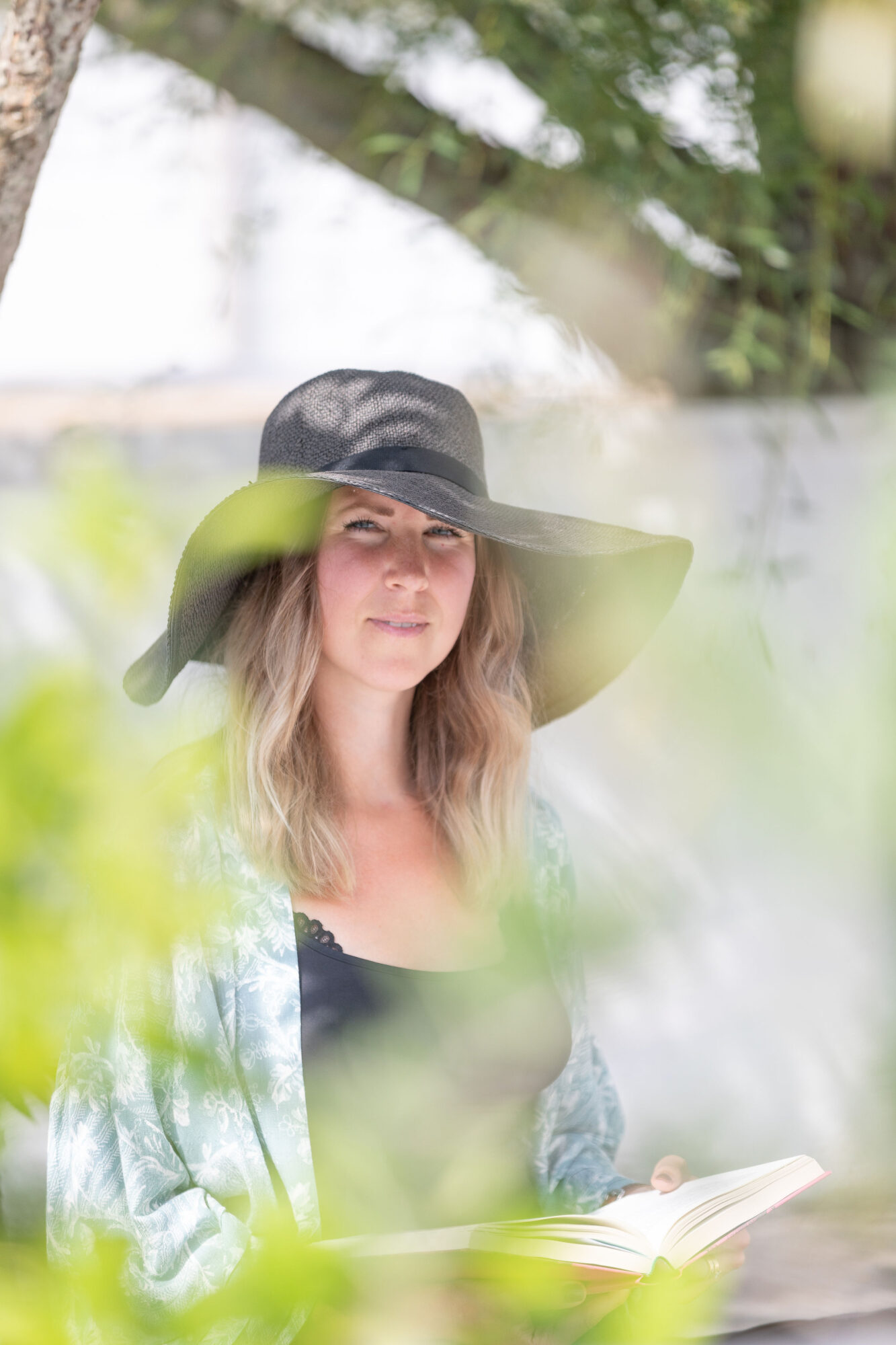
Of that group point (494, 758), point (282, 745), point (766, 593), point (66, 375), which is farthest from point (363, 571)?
point (66, 375)

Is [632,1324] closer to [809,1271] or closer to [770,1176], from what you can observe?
[770,1176]

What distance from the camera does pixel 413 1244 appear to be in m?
0.60

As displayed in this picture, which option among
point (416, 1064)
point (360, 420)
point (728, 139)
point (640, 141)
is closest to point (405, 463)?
point (360, 420)

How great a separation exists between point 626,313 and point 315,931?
1.30 m

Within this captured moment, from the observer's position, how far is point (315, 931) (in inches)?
49.8

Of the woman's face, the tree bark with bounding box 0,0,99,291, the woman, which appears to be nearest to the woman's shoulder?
the woman

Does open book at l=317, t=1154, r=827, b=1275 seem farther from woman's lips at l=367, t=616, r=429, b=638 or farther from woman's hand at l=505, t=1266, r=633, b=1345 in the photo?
woman's lips at l=367, t=616, r=429, b=638

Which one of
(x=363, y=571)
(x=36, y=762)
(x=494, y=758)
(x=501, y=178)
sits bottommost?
(x=36, y=762)

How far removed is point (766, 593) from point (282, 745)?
4.37 feet

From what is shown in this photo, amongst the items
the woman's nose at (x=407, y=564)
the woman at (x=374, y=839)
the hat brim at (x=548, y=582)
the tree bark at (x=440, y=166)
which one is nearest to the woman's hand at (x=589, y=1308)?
the woman at (x=374, y=839)

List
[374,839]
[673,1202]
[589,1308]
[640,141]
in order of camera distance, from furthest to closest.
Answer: [640,141] → [374,839] → [673,1202] → [589,1308]

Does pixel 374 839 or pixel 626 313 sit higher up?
pixel 626 313

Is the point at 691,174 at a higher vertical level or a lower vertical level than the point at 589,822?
higher

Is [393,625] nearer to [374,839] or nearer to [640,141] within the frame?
[374,839]
